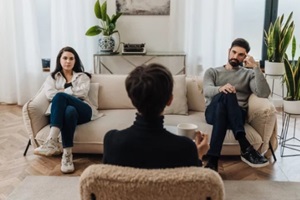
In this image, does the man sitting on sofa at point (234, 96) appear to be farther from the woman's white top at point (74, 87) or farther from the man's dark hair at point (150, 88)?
the man's dark hair at point (150, 88)

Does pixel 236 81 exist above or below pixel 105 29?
below

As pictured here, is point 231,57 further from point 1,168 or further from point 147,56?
point 1,168

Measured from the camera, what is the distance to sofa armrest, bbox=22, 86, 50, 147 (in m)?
2.97

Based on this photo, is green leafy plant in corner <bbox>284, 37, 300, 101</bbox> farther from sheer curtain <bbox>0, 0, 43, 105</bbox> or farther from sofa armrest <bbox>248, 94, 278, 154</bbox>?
sheer curtain <bbox>0, 0, 43, 105</bbox>

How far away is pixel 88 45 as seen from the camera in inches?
179

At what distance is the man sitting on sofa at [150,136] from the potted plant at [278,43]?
8.56 ft

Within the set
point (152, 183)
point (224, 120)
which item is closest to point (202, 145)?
point (152, 183)

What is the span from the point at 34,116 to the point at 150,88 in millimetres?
2001

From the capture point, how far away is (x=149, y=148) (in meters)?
1.27

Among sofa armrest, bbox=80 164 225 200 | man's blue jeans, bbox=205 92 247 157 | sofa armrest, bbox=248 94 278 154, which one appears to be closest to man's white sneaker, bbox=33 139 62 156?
man's blue jeans, bbox=205 92 247 157

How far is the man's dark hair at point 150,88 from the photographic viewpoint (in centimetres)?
125

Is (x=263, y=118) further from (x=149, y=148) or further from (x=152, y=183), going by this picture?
(x=152, y=183)

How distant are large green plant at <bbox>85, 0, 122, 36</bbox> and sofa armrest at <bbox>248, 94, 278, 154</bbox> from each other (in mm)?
1980

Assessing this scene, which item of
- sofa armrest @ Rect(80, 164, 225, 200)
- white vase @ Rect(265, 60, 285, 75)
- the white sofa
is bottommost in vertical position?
the white sofa
